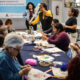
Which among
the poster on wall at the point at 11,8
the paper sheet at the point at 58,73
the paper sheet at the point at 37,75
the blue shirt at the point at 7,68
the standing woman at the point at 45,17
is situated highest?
the poster on wall at the point at 11,8

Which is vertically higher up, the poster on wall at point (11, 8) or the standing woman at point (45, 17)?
the poster on wall at point (11, 8)

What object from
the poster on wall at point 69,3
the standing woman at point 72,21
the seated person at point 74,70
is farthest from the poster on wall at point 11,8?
the seated person at point 74,70

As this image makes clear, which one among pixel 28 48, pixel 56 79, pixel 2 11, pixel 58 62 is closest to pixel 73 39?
pixel 28 48

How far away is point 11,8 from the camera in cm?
730

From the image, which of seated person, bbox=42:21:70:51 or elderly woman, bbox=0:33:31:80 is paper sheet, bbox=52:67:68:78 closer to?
elderly woman, bbox=0:33:31:80

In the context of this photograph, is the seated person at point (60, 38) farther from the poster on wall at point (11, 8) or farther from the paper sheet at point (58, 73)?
the poster on wall at point (11, 8)

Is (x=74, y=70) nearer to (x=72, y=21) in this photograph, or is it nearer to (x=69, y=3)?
(x=72, y=21)

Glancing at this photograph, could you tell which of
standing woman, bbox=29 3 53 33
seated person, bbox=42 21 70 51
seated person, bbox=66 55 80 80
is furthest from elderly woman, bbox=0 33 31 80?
standing woman, bbox=29 3 53 33

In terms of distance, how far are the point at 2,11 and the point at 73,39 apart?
3.92m

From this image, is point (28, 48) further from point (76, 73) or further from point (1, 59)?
point (76, 73)

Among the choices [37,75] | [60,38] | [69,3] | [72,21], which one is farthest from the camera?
[69,3]

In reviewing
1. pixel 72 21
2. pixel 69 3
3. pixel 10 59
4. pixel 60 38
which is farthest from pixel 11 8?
pixel 10 59

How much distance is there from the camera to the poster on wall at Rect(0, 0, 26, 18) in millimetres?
7230

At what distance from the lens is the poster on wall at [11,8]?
7.23 metres
